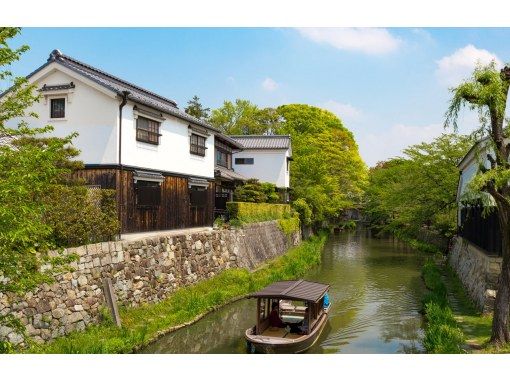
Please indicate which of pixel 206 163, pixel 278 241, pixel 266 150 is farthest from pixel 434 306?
pixel 266 150

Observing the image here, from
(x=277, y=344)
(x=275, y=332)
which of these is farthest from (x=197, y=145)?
(x=277, y=344)

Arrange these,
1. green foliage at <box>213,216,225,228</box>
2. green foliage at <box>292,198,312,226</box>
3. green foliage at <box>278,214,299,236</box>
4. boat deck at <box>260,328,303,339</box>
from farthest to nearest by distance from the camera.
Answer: green foliage at <box>292,198,312,226</box>
green foliage at <box>278,214,299,236</box>
green foliage at <box>213,216,225,228</box>
boat deck at <box>260,328,303,339</box>

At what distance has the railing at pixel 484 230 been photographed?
16656 mm

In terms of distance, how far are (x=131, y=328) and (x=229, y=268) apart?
994 cm

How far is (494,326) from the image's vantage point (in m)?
12.2

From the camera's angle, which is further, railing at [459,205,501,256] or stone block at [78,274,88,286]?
railing at [459,205,501,256]

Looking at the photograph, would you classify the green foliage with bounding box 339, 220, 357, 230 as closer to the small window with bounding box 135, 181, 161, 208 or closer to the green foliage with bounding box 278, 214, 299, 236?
the green foliage with bounding box 278, 214, 299, 236

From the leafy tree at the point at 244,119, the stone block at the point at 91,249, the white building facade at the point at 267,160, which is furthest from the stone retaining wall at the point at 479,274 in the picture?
A: the leafy tree at the point at 244,119

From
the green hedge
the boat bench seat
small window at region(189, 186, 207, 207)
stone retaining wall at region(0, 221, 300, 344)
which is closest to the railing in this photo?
the boat bench seat

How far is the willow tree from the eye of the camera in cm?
1154

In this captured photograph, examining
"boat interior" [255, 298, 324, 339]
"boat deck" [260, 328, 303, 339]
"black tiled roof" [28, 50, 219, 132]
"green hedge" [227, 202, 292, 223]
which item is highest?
"black tiled roof" [28, 50, 219, 132]

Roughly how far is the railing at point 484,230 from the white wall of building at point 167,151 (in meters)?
13.7

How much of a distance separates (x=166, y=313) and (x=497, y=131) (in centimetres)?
1261

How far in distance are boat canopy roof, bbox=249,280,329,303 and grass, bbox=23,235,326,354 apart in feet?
10.7
